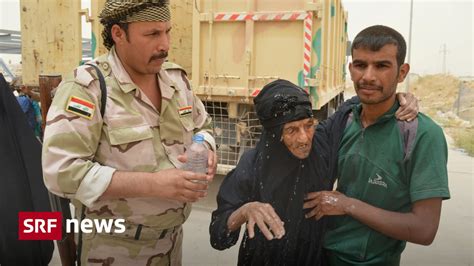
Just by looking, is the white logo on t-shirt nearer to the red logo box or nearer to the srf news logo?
the srf news logo

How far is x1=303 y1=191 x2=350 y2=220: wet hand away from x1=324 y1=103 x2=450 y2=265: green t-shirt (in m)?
0.09

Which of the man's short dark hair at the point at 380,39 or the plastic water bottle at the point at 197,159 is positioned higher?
the man's short dark hair at the point at 380,39

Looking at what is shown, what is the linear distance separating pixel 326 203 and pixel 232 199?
1.23 feet

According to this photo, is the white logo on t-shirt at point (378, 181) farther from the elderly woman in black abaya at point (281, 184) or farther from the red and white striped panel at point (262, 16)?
the red and white striped panel at point (262, 16)

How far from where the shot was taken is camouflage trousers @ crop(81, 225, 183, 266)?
167cm

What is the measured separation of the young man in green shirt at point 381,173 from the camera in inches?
57.1

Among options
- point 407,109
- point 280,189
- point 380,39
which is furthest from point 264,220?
point 380,39

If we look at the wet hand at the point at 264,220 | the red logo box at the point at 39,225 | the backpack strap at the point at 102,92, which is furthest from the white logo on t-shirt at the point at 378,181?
the red logo box at the point at 39,225

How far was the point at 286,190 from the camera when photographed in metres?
1.66

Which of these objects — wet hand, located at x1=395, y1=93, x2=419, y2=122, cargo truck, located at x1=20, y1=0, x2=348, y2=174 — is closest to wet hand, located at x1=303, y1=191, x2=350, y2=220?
wet hand, located at x1=395, y1=93, x2=419, y2=122

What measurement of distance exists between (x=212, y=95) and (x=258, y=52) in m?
0.70

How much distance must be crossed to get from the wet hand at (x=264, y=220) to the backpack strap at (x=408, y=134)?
0.52 metres

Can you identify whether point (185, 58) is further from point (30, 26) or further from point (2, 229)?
point (2, 229)

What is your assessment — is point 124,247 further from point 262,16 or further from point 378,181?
point 262,16
